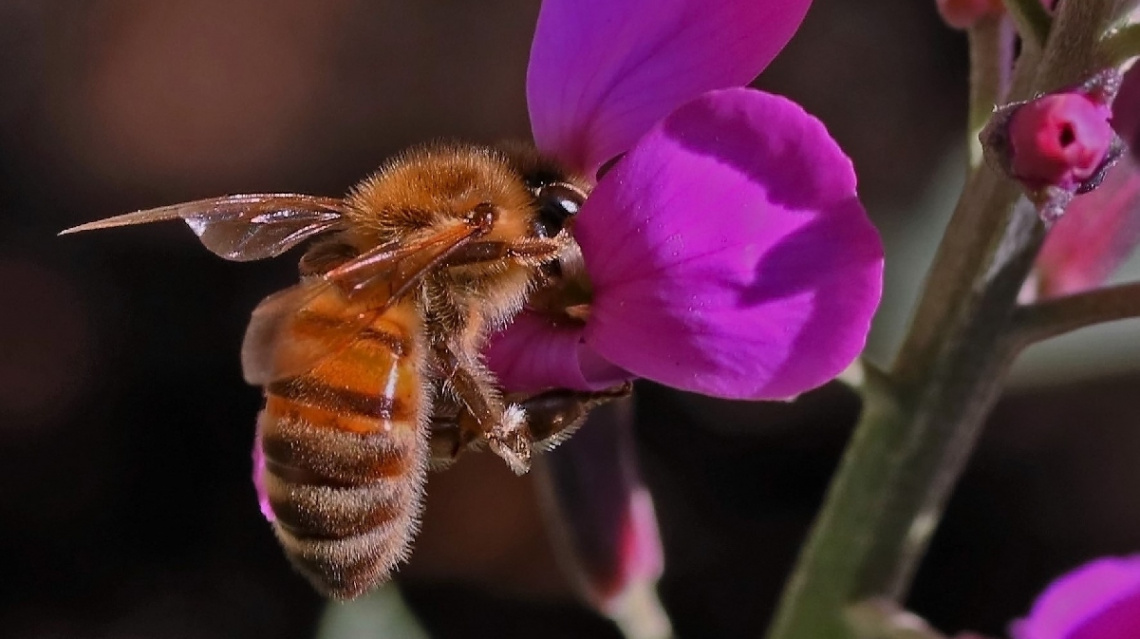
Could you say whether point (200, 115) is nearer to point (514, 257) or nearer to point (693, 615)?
point (693, 615)

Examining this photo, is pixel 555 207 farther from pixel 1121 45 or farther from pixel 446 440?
pixel 1121 45

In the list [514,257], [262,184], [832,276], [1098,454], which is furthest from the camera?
[262,184]

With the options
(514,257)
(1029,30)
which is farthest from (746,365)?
(1029,30)

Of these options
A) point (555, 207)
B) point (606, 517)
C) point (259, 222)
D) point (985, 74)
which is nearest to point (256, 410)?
point (606, 517)

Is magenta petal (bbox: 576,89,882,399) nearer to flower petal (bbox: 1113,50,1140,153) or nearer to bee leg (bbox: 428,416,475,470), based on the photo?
bee leg (bbox: 428,416,475,470)

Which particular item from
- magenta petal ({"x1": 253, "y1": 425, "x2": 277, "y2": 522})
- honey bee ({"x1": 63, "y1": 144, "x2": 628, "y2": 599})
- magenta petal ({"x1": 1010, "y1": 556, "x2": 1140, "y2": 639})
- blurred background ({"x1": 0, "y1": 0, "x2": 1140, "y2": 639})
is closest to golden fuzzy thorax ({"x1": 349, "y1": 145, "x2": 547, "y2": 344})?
honey bee ({"x1": 63, "y1": 144, "x2": 628, "y2": 599})

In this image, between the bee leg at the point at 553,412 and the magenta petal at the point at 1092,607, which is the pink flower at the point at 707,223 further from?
the magenta petal at the point at 1092,607
